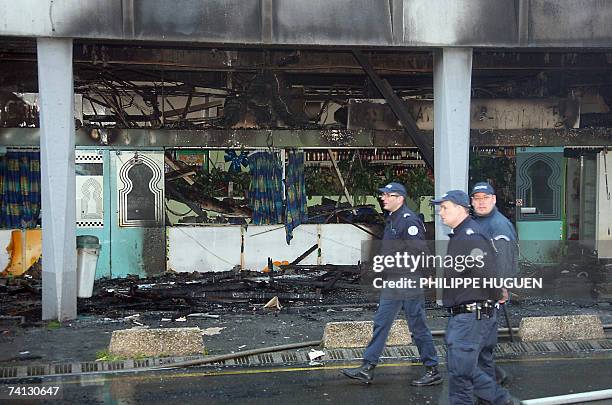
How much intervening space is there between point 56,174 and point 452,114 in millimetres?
5964

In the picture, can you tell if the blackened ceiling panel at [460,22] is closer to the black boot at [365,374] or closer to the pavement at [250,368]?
the pavement at [250,368]

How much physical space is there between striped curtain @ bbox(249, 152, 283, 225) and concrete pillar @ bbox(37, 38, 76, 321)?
563cm

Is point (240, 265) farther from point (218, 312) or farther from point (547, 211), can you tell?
point (547, 211)

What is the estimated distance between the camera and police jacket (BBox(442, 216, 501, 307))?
6.30 m

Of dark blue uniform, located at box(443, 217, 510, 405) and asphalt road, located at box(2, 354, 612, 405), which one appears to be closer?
dark blue uniform, located at box(443, 217, 510, 405)

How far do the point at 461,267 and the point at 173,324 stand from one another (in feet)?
18.4

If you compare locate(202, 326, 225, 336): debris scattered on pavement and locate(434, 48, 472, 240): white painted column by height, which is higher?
locate(434, 48, 472, 240): white painted column

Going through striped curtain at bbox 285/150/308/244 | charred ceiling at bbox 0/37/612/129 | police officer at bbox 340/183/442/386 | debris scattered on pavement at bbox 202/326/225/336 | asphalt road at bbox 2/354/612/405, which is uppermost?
charred ceiling at bbox 0/37/612/129

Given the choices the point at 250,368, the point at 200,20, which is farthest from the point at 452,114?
the point at 250,368

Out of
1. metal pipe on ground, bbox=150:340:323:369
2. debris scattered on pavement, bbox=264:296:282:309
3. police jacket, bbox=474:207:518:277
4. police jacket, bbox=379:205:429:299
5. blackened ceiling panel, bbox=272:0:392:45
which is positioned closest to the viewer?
police jacket, bbox=474:207:518:277

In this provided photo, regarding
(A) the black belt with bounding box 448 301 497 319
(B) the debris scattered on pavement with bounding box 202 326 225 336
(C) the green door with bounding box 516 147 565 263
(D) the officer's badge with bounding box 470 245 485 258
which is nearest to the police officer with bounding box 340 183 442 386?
(A) the black belt with bounding box 448 301 497 319

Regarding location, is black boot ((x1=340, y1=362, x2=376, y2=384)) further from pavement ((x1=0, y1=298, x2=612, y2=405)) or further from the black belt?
the black belt

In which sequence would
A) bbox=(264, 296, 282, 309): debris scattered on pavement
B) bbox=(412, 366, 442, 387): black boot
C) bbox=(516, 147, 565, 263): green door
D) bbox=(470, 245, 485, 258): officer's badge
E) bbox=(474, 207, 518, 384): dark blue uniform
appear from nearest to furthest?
bbox=(470, 245, 485, 258): officer's badge → bbox=(474, 207, 518, 384): dark blue uniform → bbox=(412, 366, 442, 387): black boot → bbox=(264, 296, 282, 309): debris scattered on pavement → bbox=(516, 147, 565, 263): green door

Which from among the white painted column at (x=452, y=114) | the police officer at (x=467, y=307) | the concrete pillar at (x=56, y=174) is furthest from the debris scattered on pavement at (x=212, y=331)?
the police officer at (x=467, y=307)
